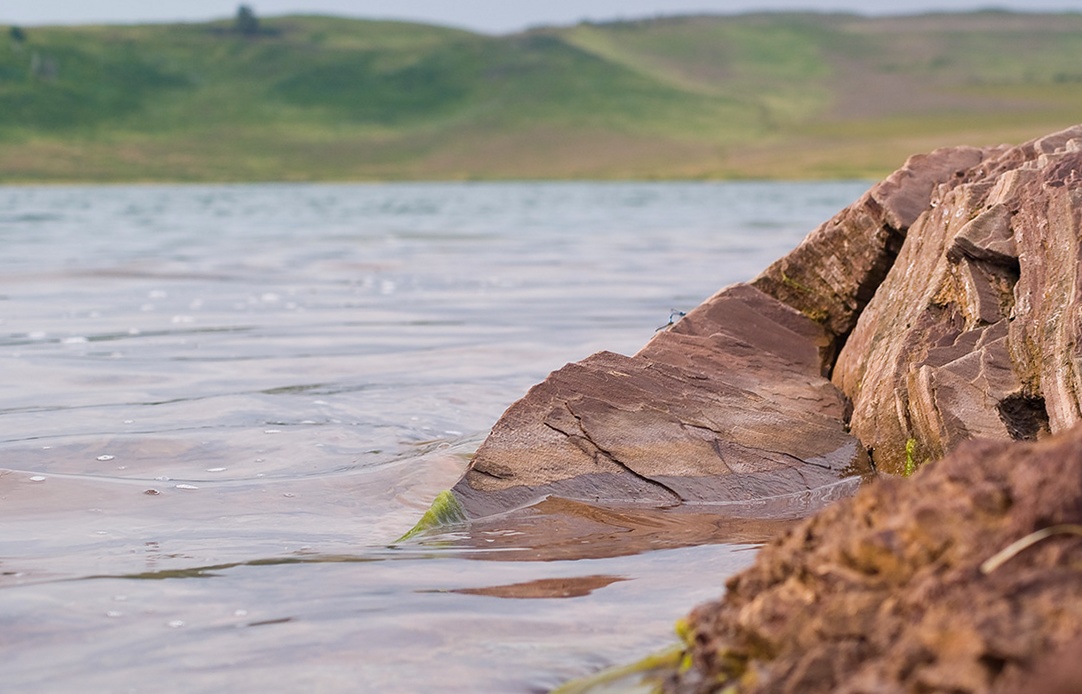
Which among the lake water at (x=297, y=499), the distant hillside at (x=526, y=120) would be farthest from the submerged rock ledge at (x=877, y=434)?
the distant hillside at (x=526, y=120)

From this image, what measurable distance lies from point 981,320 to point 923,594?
5.08 m

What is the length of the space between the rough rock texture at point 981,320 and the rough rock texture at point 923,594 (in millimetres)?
3649

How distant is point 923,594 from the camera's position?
11.9ft

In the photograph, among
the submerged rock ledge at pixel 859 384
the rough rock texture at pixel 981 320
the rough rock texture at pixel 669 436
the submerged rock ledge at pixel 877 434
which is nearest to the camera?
the submerged rock ledge at pixel 877 434

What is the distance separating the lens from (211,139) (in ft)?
597

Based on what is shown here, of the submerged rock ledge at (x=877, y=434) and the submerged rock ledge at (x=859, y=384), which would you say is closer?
the submerged rock ledge at (x=877, y=434)

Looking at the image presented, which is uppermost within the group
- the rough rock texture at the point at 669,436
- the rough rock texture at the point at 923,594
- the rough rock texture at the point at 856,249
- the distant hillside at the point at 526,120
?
the distant hillside at the point at 526,120

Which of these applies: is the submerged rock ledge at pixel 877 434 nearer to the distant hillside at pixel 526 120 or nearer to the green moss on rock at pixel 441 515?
the green moss on rock at pixel 441 515

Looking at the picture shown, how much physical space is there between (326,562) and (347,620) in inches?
44.8

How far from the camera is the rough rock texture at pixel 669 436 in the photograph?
318 inches

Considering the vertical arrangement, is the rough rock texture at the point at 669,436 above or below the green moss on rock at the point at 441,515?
above

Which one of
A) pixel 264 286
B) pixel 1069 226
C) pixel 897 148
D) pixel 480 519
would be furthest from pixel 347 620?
pixel 897 148

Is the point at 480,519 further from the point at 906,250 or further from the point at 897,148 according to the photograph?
the point at 897,148

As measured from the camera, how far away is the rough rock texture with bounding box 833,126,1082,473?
7.76 meters
